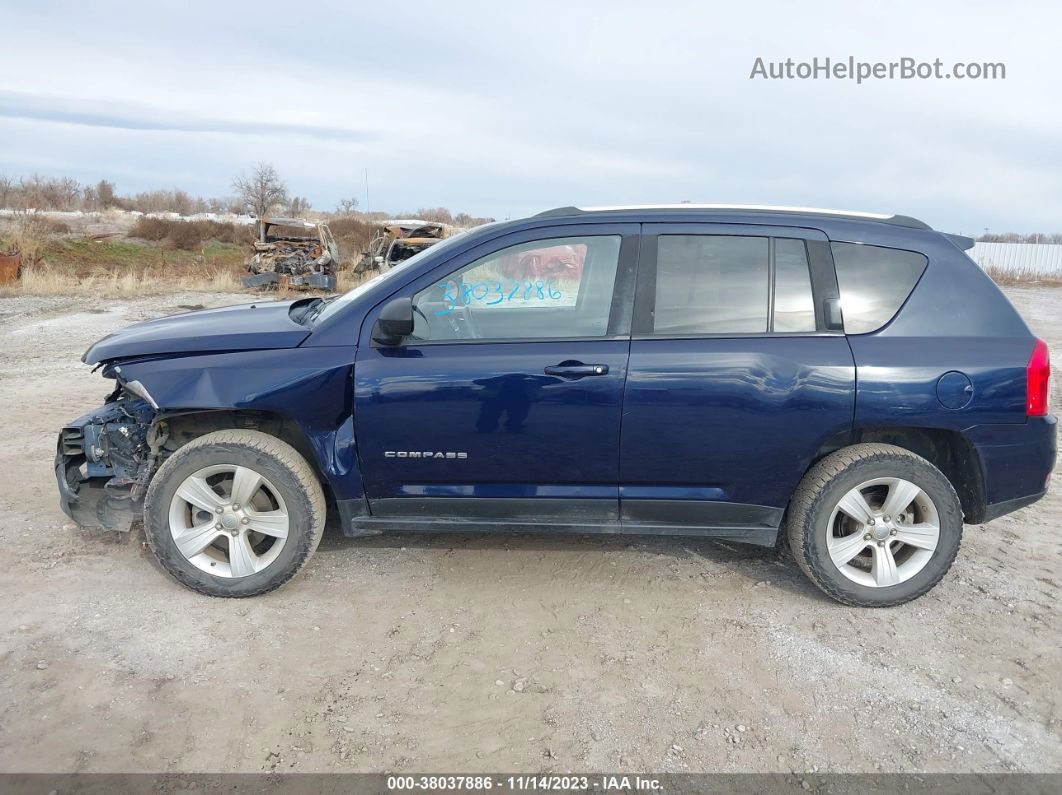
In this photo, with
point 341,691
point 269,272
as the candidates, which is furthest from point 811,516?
point 269,272

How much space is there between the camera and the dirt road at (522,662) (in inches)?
104

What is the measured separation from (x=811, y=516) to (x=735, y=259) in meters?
1.25

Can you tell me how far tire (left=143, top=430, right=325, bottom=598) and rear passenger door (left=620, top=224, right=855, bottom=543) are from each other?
Result: 5.00ft

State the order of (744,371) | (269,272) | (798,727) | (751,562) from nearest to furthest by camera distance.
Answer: (798,727) → (744,371) → (751,562) → (269,272)

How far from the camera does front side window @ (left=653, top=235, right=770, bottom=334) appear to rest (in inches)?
137

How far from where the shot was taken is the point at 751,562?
163 inches

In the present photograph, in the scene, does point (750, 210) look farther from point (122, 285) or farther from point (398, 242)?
point (122, 285)

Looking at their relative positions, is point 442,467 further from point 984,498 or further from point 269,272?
point 269,272

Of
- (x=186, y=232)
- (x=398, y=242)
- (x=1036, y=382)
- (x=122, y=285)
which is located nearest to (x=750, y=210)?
(x=1036, y=382)

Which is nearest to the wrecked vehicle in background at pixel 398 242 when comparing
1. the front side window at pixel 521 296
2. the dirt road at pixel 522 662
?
the dirt road at pixel 522 662

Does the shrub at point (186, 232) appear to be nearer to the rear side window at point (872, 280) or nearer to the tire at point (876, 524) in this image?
the rear side window at point (872, 280)

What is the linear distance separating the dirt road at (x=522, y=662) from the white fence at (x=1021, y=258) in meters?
31.7

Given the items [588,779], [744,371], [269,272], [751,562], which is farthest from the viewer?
[269,272]

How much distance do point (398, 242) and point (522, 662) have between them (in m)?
15.4
